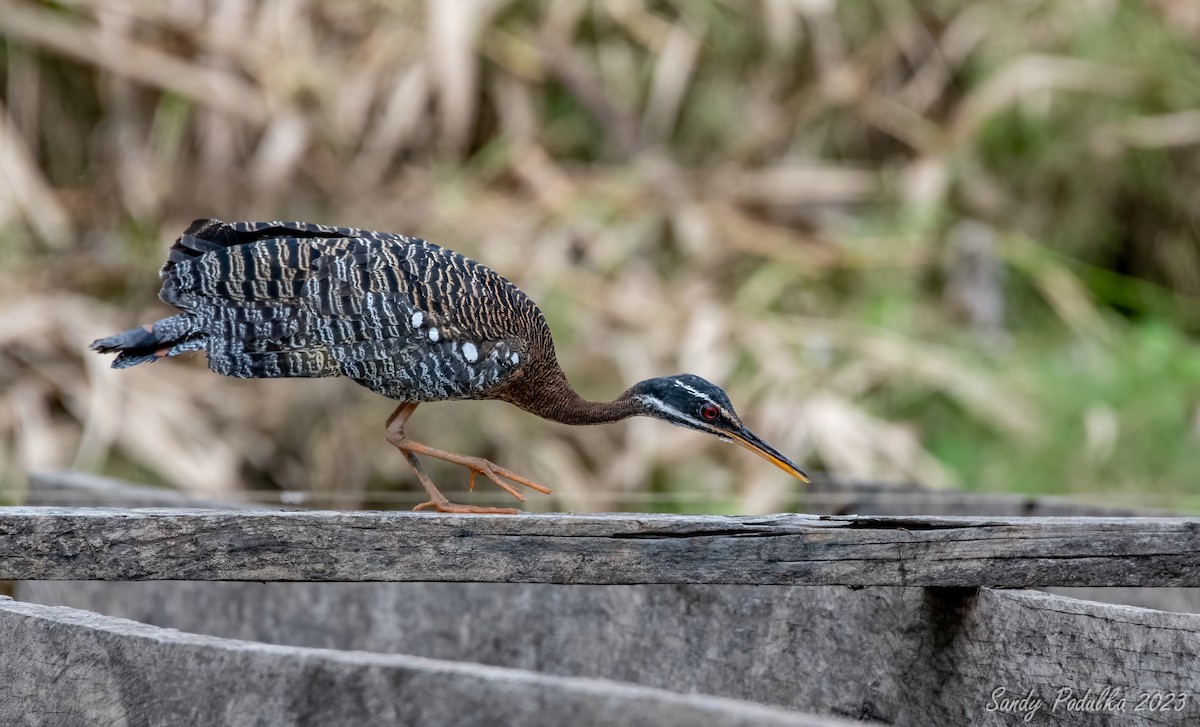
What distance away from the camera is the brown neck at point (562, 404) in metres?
4.70

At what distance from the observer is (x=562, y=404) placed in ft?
15.7

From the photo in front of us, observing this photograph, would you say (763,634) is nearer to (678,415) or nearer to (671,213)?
(678,415)

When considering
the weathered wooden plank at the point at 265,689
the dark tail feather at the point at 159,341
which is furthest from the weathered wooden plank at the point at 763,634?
the weathered wooden plank at the point at 265,689

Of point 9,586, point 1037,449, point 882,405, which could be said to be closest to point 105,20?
point 9,586

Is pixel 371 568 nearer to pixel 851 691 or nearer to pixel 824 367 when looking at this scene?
pixel 851 691

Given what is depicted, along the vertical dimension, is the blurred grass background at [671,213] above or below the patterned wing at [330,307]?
above

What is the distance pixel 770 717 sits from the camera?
7.08ft

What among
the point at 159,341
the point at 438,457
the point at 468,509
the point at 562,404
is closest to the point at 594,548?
the point at 468,509

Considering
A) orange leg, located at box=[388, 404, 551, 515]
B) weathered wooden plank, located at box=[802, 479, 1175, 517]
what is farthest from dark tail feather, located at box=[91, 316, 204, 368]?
weathered wooden plank, located at box=[802, 479, 1175, 517]

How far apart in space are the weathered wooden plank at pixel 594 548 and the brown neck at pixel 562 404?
1.40m

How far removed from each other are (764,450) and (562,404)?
0.73 m

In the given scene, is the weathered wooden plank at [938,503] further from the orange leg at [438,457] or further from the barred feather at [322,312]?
the barred feather at [322,312]

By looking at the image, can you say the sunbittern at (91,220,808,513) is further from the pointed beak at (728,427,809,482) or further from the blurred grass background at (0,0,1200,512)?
the blurred grass background at (0,0,1200,512)

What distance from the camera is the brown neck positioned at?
4.70 metres
